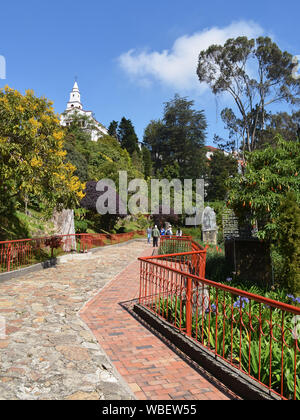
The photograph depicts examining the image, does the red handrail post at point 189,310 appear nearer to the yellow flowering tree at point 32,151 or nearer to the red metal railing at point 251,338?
the red metal railing at point 251,338

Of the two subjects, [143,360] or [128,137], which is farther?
[128,137]

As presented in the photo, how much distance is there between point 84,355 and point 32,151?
309 inches

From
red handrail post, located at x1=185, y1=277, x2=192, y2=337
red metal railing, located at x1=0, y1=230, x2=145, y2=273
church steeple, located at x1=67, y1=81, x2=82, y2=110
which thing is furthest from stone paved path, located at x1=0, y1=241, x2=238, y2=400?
church steeple, located at x1=67, y1=81, x2=82, y2=110

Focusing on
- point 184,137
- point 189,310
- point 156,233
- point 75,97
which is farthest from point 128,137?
point 189,310

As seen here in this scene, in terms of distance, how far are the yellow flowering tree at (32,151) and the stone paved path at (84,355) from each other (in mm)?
4094

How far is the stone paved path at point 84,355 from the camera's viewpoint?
11.3 ft

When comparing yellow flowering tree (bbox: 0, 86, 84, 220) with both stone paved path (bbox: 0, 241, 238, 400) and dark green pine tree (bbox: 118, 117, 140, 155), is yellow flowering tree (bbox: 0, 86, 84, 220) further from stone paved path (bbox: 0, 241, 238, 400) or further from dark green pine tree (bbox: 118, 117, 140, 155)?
dark green pine tree (bbox: 118, 117, 140, 155)

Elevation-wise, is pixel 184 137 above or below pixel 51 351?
above

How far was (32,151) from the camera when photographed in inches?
410

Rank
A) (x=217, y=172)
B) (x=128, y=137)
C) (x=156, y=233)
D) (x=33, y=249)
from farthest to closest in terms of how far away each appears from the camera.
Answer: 1. (x=128, y=137)
2. (x=217, y=172)
3. (x=156, y=233)
4. (x=33, y=249)

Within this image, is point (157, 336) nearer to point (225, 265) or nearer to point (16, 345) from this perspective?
point (16, 345)

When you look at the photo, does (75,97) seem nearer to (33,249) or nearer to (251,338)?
(33,249)

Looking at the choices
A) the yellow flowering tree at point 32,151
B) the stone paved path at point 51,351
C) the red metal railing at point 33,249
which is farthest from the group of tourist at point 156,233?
the stone paved path at point 51,351

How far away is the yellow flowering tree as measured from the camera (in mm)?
9938
